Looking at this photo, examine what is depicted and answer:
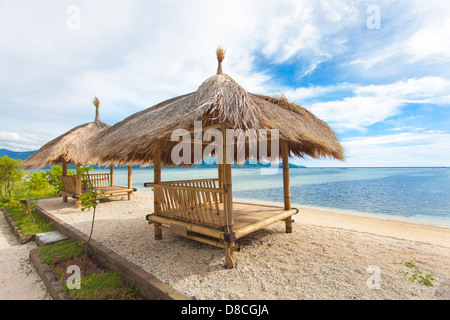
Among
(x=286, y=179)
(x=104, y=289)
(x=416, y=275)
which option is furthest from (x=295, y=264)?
(x=104, y=289)

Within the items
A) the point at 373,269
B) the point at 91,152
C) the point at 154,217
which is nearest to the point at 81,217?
the point at 91,152

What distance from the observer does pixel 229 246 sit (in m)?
2.94

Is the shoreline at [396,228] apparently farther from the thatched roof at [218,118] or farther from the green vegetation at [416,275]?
the thatched roof at [218,118]

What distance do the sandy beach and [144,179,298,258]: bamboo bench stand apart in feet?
1.30

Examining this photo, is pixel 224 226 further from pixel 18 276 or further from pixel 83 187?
pixel 83 187

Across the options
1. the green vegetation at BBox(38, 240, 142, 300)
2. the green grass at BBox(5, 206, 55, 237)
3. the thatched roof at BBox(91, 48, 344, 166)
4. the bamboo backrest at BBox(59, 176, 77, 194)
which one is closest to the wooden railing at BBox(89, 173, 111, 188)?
the bamboo backrest at BBox(59, 176, 77, 194)

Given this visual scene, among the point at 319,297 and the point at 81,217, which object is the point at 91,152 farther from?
the point at 319,297

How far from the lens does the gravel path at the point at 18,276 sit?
2.73 meters

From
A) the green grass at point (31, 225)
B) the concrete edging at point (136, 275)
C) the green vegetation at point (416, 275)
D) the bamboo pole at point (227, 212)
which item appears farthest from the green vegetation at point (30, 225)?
the green vegetation at point (416, 275)

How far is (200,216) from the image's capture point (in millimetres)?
3594

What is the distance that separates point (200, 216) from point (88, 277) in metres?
1.73

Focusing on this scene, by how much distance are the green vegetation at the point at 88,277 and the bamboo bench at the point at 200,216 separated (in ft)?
3.67
